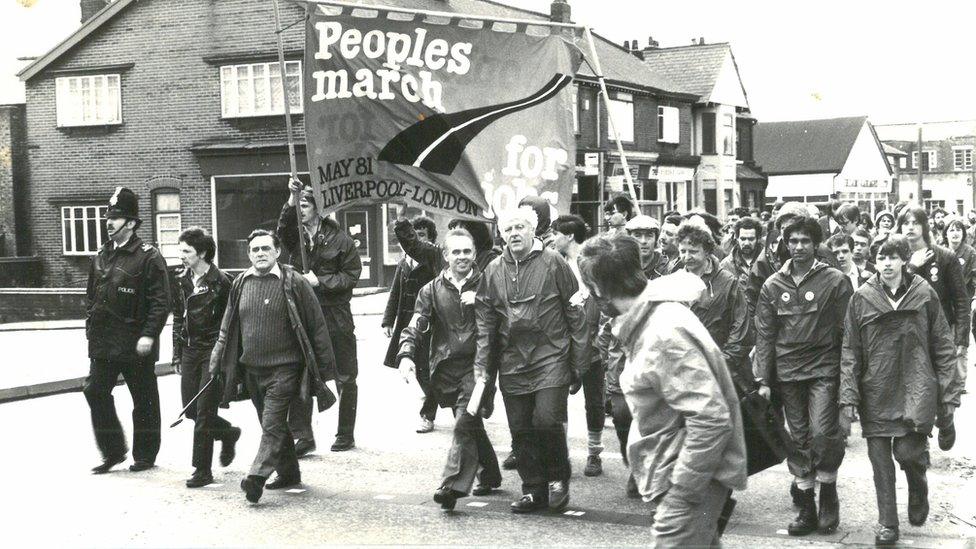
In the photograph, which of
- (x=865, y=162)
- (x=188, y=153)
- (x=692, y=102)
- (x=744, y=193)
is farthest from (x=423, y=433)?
(x=865, y=162)

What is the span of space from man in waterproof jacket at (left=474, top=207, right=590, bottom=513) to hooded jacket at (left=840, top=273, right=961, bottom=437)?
1.60 meters

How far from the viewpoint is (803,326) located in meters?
6.73

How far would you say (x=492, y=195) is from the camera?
26.2 ft

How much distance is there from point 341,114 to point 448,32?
3.12ft

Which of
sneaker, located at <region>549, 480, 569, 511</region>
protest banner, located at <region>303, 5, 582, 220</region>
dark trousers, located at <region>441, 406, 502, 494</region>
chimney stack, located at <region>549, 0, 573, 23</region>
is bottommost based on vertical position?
sneaker, located at <region>549, 480, 569, 511</region>

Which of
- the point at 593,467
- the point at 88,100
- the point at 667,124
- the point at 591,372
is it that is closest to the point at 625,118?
the point at 667,124

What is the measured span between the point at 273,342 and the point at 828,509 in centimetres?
364

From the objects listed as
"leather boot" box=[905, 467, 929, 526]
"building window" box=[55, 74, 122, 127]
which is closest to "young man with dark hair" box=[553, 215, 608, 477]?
"leather boot" box=[905, 467, 929, 526]

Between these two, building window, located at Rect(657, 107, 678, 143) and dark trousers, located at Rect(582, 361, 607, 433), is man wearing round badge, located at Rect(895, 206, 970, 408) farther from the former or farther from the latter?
building window, located at Rect(657, 107, 678, 143)

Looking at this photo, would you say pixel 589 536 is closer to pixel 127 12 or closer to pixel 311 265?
pixel 311 265

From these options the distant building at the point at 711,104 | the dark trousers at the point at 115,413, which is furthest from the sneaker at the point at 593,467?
the distant building at the point at 711,104

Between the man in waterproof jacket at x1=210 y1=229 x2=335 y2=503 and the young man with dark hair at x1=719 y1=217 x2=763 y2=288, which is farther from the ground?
the young man with dark hair at x1=719 y1=217 x2=763 y2=288

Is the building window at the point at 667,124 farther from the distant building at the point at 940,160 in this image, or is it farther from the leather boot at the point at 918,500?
the distant building at the point at 940,160

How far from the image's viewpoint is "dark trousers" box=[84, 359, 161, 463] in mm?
8414
